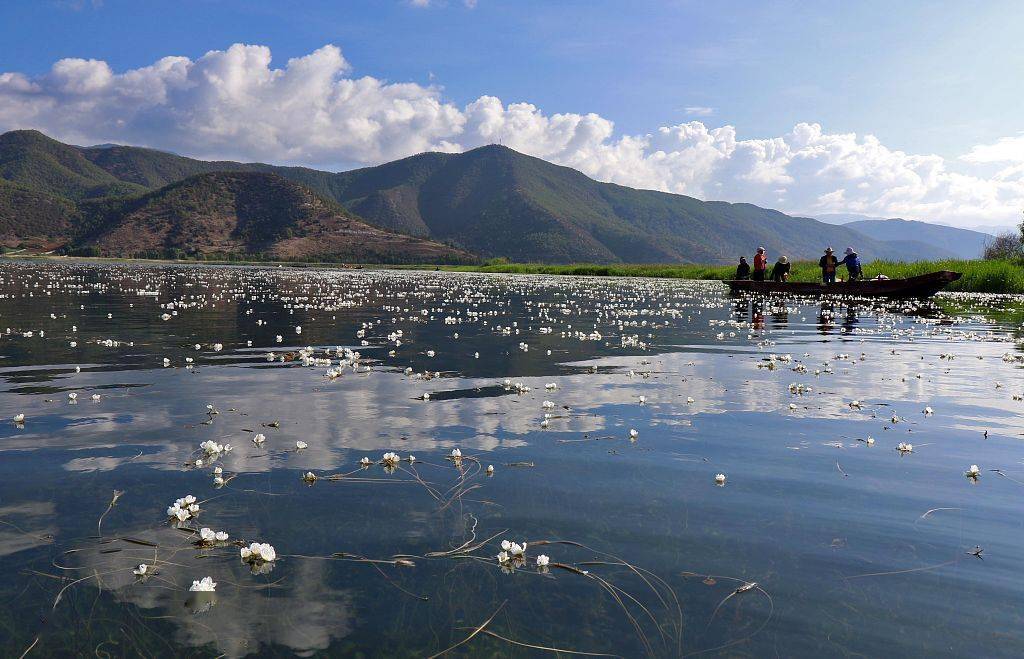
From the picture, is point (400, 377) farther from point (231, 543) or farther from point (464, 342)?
point (231, 543)

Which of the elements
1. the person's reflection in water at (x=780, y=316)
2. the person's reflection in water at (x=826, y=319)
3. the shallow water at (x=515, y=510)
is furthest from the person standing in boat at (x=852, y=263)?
the shallow water at (x=515, y=510)

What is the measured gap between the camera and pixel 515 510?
600 centimetres

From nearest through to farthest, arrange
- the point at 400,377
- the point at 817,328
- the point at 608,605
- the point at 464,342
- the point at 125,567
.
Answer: the point at 608,605 → the point at 125,567 → the point at 400,377 → the point at 464,342 → the point at 817,328

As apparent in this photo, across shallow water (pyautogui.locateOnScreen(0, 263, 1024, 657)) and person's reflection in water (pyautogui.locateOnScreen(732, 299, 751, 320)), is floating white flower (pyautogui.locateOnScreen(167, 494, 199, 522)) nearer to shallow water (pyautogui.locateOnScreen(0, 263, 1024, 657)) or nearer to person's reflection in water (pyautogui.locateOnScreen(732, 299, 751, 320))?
shallow water (pyautogui.locateOnScreen(0, 263, 1024, 657))

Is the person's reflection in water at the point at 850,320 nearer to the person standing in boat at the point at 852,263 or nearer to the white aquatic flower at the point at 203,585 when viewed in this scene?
the person standing in boat at the point at 852,263

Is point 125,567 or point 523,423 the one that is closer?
point 125,567

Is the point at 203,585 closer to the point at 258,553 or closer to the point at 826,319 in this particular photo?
the point at 258,553

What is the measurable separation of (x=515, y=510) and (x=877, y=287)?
41.3 m

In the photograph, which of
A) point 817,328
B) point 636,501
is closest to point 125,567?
point 636,501

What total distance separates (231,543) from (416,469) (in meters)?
2.36

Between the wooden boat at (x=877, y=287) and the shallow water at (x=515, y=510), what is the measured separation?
27.1 metres

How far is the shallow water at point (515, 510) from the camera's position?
405 cm

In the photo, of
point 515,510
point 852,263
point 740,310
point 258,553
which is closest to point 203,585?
point 258,553

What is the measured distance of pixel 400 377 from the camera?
43.5 feet
